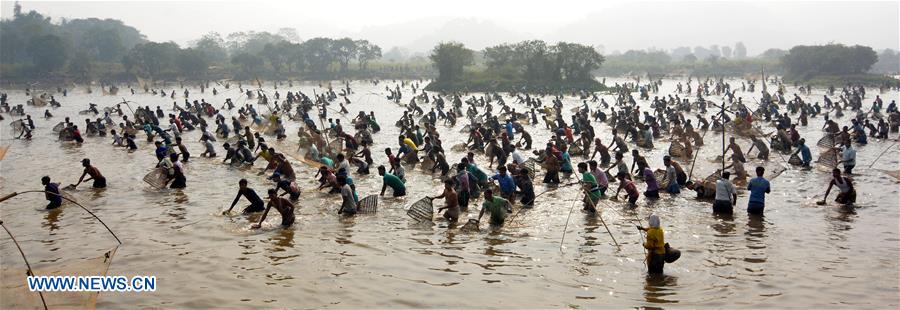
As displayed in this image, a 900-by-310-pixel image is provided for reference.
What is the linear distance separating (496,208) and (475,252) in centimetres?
170

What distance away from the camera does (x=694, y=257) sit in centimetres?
1125

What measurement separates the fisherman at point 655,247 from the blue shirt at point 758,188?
4.66 meters

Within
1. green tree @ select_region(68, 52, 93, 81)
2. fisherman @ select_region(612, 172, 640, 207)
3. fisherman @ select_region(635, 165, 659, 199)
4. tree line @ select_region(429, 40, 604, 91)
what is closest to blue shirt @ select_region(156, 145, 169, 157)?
fisherman @ select_region(612, 172, 640, 207)

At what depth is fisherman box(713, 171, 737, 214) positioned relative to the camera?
13742 mm

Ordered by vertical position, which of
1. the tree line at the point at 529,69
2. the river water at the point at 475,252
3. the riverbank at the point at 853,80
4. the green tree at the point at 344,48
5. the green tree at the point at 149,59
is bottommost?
the river water at the point at 475,252

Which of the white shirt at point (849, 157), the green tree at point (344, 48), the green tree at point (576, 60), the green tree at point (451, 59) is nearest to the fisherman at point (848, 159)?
the white shirt at point (849, 157)

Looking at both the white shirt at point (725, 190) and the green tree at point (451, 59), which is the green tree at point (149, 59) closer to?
the green tree at point (451, 59)

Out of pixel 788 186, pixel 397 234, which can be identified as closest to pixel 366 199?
pixel 397 234

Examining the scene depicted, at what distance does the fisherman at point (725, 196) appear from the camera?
45.1 feet

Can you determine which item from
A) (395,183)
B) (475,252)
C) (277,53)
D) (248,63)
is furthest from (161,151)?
(277,53)

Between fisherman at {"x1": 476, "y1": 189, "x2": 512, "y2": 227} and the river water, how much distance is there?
1.17 ft

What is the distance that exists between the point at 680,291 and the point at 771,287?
144 centimetres

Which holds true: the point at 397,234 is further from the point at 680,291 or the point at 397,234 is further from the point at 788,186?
the point at 788,186

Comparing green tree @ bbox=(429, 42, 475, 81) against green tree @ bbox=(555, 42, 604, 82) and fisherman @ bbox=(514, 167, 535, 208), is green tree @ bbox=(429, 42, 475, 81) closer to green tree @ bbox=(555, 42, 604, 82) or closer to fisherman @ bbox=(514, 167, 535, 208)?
green tree @ bbox=(555, 42, 604, 82)
